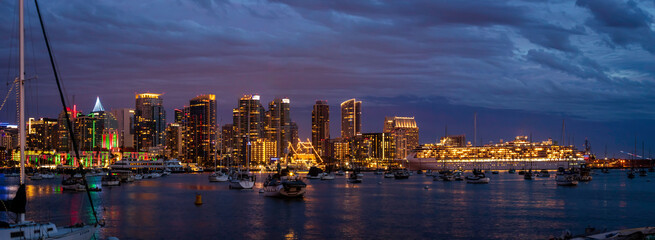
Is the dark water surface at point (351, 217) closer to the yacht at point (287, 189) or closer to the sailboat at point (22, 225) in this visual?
the yacht at point (287, 189)

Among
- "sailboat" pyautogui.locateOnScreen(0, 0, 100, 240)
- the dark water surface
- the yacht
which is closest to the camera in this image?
"sailboat" pyautogui.locateOnScreen(0, 0, 100, 240)

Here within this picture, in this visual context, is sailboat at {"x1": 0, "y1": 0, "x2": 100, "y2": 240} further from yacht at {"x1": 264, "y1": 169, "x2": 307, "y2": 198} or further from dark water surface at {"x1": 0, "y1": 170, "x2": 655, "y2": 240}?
yacht at {"x1": 264, "y1": 169, "x2": 307, "y2": 198}

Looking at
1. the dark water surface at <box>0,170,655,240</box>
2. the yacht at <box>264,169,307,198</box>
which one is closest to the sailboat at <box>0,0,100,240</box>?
the dark water surface at <box>0,170,655,240</box>

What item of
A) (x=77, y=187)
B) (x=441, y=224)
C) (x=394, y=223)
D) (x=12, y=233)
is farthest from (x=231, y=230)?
(x=77, y=187)

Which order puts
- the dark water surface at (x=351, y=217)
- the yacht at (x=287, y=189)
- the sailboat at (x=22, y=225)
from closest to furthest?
the sailboat at (x=22, y=225), the dark water surface at (x=351, y=217), the yacht at (x=287, y=189)

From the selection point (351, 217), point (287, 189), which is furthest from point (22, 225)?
point (287, 189)

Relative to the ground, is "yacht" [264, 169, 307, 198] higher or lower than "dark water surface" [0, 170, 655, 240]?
higher

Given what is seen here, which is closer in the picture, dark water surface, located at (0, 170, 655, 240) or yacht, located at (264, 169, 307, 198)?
dark water surface, located at (0, 170, 655, 240)

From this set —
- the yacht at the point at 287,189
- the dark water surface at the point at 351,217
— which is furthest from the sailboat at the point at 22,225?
the yacht at the point at 287,189

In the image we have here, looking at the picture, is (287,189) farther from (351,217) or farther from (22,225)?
(22,225)

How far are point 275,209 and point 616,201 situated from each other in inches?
1858

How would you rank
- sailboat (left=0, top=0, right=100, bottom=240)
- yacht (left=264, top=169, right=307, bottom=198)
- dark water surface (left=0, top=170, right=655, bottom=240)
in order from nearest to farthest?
sailboat (left=0, top=0, right=100, bottom=240) < dark water surface (left=0, top=170, right=655, bottom=240) < yacht (left=264, top=169, right=307, bottom=198)

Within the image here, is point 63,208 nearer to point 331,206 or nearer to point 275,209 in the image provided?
point 275,209

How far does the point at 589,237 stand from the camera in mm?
29219
